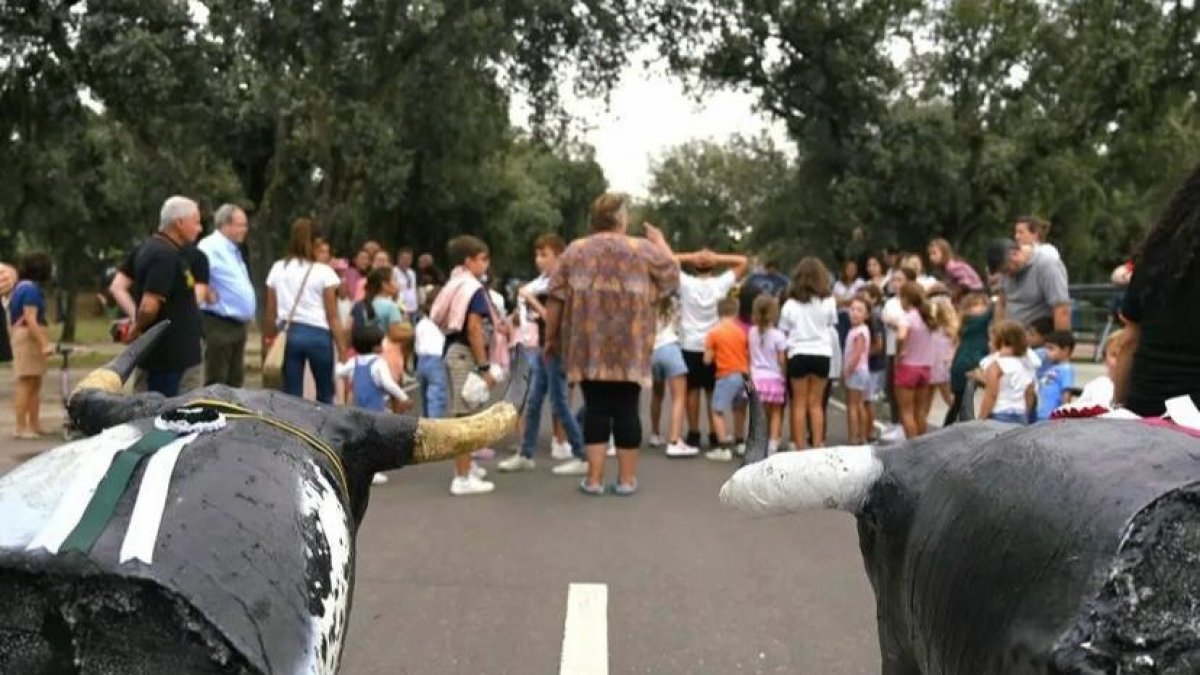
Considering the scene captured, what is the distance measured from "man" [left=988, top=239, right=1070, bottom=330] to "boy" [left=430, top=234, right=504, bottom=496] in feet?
12.3

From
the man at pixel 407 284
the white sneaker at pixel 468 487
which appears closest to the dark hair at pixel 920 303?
the white sneaker at pixel 468 487

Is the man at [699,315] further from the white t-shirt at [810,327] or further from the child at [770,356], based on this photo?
the white t-shirt at [810,327]

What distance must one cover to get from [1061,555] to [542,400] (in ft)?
25.9

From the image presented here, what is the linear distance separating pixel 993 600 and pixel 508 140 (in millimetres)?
30196

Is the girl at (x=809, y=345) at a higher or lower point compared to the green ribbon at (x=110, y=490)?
lower

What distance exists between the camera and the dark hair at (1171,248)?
2.86 meters

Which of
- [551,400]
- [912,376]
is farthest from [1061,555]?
[912,376]

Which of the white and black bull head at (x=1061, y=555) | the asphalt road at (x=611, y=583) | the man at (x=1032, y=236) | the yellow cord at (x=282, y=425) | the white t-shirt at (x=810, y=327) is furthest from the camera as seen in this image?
the white t-shirt at (x=810, y=327)

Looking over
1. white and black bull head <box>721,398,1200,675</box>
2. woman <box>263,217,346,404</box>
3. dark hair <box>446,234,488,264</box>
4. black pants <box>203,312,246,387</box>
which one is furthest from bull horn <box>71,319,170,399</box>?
woman <box>263,217,346,404</box>

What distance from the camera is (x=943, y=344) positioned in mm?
10109

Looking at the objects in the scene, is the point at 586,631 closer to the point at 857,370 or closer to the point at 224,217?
the point at 224,217

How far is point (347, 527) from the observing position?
2193 mm

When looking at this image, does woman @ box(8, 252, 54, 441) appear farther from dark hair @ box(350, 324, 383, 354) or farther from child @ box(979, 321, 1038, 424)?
child @ box(979, 321, 1038, 424)

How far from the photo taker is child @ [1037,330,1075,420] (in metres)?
7.78
